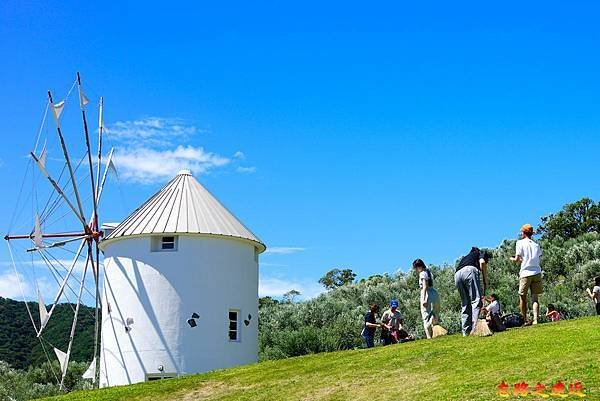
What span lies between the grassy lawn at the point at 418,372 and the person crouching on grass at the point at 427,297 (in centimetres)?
92

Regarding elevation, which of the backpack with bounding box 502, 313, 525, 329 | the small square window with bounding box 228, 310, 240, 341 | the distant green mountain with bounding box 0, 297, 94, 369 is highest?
the distant green mountain with bounding box 0, 297, 94, 369

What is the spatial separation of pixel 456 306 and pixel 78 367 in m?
21.3

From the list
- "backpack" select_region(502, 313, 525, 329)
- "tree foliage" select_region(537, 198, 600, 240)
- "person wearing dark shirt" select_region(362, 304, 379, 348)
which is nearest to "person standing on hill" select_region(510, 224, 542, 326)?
"backpack" select_region(502, 313, 525, 329)

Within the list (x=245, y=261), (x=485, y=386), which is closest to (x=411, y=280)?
(x=245, y=261)

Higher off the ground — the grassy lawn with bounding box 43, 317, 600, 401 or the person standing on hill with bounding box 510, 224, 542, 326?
the person standing on hill with bounding box 510, 224, 542, 326

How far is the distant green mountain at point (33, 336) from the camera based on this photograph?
58.6m

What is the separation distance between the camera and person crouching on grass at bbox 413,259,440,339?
1942cm

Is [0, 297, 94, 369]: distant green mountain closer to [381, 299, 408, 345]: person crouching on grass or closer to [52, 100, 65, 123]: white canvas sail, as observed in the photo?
[52, 100, 65, 123]: white canvas sail

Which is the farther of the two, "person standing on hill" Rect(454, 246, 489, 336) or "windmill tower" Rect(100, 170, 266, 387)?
"windmill tower" Rect(100, 170, 266, 387)

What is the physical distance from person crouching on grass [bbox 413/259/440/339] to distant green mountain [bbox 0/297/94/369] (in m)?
40.2

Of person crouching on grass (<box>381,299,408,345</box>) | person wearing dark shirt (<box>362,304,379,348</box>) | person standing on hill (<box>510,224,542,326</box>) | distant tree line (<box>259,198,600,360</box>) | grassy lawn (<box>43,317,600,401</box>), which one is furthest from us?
distant tree line (<box>259,198,600,360</box>)

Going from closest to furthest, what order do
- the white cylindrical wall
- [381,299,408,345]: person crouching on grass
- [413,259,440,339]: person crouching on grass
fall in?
[413,259,440,339]: person crouching on grass
[381,299,408,345]: person crouching on grass
the white cylindrical wall

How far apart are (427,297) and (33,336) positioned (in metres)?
51.6

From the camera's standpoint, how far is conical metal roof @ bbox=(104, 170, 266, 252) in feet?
95.6
